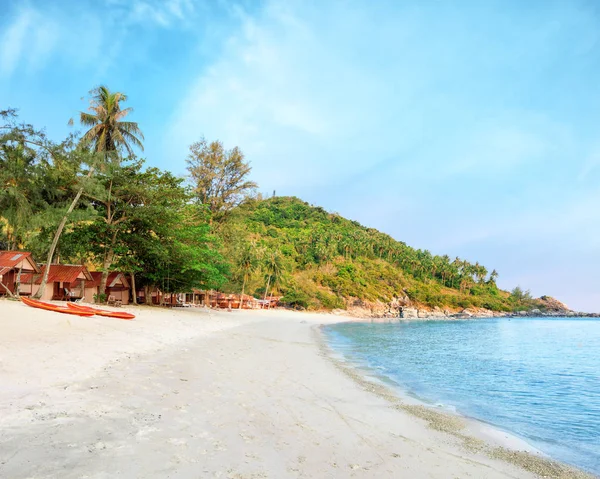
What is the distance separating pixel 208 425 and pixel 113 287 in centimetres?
3084

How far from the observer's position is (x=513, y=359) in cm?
2120

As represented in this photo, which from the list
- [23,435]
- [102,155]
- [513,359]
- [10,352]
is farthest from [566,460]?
[102,155]

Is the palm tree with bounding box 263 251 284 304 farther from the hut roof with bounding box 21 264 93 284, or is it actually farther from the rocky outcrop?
the hut roof with bounding box 21 264 93 284

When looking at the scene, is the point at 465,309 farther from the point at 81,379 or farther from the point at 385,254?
the point at 81,379

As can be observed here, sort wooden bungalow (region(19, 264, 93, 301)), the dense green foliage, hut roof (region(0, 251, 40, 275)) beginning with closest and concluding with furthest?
1. the dense green foliage
2. hut roof (region(0, 251, 40, 275))
3. wooden bungalow (region(19, 264, 93, 301))

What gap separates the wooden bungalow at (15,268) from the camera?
26.3 meters

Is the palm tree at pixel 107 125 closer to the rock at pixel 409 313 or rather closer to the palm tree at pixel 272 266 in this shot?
the palm tree at pixel 272 266

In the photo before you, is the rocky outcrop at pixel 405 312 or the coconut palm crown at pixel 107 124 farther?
the rocky outcrop at pixel 405 312

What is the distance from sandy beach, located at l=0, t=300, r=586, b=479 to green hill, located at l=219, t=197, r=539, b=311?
36558 mm

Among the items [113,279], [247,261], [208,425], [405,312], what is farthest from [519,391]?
[405,312]

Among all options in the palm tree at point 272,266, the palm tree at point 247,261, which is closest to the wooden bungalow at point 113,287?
the palm tree at point 247,261

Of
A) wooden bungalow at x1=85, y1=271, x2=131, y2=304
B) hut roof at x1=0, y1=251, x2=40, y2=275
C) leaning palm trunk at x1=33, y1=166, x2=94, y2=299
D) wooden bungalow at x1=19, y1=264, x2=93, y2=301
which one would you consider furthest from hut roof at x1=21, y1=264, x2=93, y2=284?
leaning palm trunk at x1=33, y1=166, x2=94, y2=299

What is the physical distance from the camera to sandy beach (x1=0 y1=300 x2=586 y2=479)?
4465 mm

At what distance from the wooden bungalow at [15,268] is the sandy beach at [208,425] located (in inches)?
727
